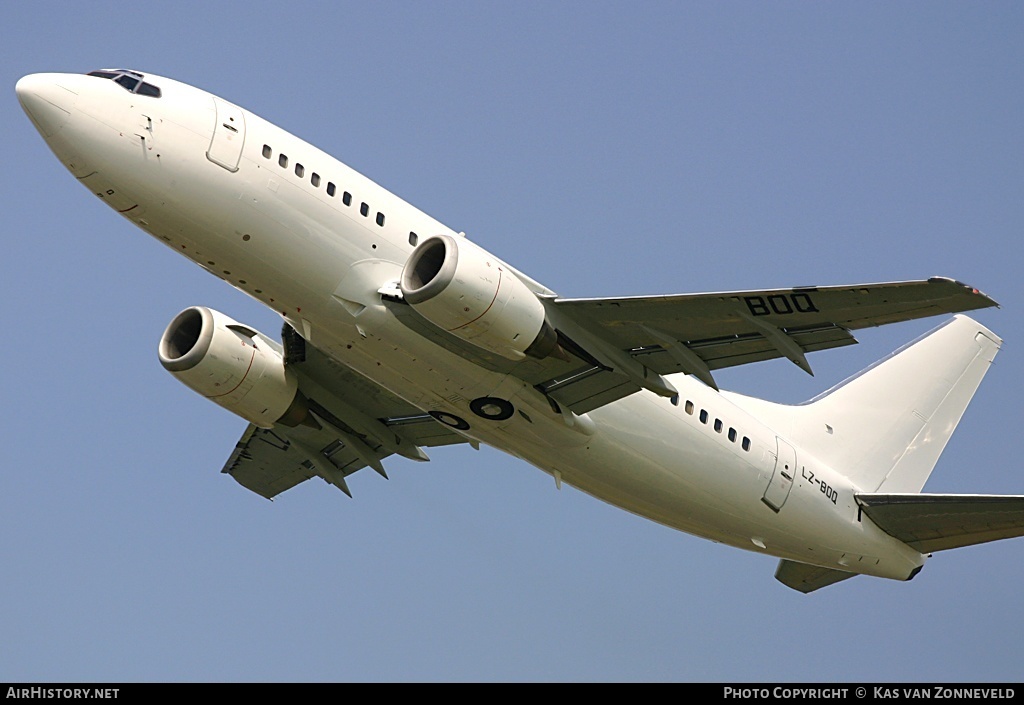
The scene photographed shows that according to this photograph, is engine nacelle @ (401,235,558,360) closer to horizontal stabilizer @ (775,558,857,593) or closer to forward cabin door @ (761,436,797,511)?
forward cabin door @ (761,436,797,511)

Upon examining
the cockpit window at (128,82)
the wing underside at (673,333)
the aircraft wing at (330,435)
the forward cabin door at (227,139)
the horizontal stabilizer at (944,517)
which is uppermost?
the cockpit window at (128,82)

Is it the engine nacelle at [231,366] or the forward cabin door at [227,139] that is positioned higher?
the forward cabin door at [227,139]

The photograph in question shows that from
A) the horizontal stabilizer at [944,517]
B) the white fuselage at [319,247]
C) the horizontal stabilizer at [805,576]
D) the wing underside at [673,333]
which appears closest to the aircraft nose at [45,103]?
the white fuselage at [319,247]

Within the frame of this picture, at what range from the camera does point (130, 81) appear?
76.3 ft

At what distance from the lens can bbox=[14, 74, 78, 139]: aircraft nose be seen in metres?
22.4

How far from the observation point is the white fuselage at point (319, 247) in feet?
74.7

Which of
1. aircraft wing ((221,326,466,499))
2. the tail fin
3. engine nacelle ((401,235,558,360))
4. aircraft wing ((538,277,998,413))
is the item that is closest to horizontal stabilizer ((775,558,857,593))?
the tail fin

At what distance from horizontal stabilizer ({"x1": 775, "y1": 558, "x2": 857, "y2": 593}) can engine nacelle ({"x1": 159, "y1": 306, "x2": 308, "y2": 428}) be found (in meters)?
11.6

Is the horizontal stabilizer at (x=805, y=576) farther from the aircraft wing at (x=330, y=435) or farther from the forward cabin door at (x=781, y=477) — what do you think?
the aircraft wing at (x=330, y=435)

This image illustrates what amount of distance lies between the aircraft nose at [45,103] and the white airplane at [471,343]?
33 millimetres

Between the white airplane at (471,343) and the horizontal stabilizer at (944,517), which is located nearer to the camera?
the white airplane at (471,343)

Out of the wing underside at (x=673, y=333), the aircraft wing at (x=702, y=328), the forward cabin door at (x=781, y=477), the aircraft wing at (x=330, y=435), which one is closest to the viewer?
the aircraft wing at (x=702, y=328)
